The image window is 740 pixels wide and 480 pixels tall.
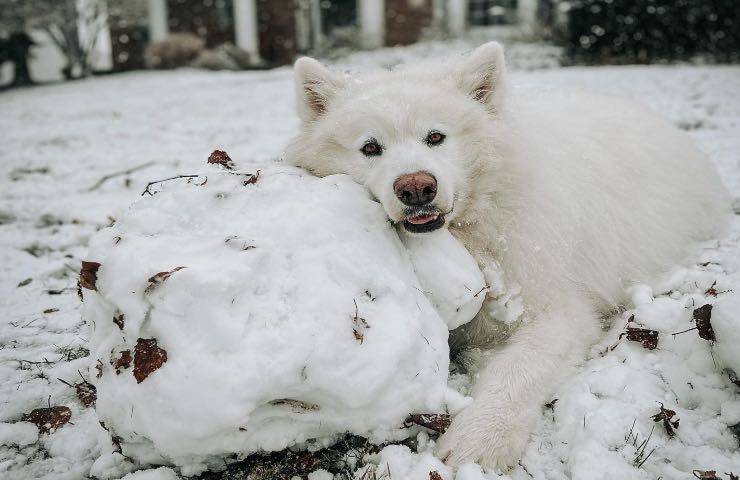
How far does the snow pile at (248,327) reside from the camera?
1601 millimetres

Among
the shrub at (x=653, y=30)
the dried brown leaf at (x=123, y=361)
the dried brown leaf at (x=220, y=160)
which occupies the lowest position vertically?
the dried brown leaf at (x=123, y=361)

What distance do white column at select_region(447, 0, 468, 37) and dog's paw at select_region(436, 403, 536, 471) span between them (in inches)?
710

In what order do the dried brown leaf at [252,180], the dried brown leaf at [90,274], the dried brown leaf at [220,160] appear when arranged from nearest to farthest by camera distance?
the dried brown leaf at [90,274] → the dried brown leaf at [252,180] → the dried brown leaf at [220,160]

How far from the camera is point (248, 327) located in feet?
5.50

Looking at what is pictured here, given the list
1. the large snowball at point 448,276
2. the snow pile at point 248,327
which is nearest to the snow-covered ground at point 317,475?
the snow pile at point 248,327

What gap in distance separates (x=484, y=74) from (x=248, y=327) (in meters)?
1.92

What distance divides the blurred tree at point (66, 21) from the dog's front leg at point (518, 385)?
1965cm

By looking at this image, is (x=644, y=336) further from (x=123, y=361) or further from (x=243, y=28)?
(x=243, y=28)

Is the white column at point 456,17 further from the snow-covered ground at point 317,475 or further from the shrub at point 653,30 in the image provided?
the snow-covered ground at point 317,475

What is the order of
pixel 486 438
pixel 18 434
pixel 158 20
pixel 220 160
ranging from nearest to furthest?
pixel 486 438 → pixel 18 434 → pixel 220 160 → pixel 158 20

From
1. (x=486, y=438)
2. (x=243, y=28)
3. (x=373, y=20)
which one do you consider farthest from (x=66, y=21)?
(x=486, y=438)

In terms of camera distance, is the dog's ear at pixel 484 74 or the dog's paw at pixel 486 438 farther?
the dog's ear at pixel 484 74

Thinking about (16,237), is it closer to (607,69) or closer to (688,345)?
(688,345)

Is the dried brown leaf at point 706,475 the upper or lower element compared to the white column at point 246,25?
lower
